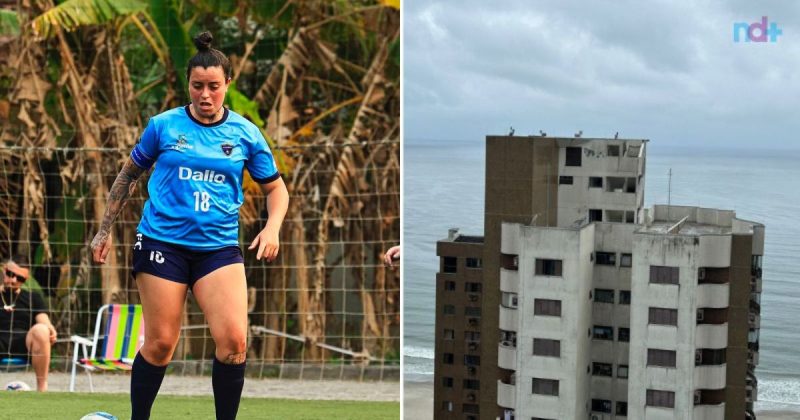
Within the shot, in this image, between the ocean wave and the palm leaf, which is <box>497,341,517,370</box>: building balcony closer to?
the ocean wave

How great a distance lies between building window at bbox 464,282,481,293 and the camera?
15.9 meters

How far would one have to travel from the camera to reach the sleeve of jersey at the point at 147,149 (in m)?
2.93

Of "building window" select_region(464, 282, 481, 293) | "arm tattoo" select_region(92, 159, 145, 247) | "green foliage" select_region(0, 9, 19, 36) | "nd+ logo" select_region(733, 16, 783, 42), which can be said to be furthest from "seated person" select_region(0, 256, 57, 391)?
"nd+ logo" select_region(733, 16, 783, 42)

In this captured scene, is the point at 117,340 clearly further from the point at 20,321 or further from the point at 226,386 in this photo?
the point at 226,386

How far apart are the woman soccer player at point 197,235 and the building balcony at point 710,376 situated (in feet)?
37.0

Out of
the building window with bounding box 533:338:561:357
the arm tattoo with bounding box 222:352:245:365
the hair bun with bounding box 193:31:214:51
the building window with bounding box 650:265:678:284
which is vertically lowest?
the building window with bounding box 533:338:561:357

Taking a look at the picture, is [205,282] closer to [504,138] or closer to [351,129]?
[351,129]

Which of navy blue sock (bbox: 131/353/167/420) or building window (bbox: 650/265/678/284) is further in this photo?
building window (bbox: 650/265/678/284)

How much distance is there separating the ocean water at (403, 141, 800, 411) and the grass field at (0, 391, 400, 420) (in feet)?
28.9

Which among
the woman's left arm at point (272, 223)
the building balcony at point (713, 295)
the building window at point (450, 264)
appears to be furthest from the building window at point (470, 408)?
the woman's left arm at point (272, 223)

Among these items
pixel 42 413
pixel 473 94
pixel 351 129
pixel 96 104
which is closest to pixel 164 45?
pixel 96 104

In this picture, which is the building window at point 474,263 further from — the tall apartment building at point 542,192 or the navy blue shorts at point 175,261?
the navy blue shorts at point 175,261

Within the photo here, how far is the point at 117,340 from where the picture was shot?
275 inches

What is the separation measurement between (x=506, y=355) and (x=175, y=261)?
42.6 ft
